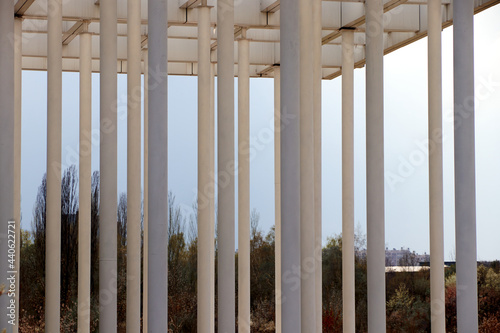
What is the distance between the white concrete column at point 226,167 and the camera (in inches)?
501

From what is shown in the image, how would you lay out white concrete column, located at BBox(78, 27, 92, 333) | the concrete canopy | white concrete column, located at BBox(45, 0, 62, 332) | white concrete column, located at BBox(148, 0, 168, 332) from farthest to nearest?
the concrete canopy → white concrete column, located at BBox(78, 27, 92, 333) → white concrete column, located at BBox(45, 0, 62, 332) → white concrete column, located at BBox(148, 0, 168, 332)

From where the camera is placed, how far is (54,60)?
17438 millimetres

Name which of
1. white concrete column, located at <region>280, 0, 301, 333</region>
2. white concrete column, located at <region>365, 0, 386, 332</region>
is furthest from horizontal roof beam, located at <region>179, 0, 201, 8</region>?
white concrete column, located at <region>280, 0, 301, 333</region>

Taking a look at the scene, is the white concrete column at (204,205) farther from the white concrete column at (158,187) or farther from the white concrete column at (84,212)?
the white concrete column at (158,187)

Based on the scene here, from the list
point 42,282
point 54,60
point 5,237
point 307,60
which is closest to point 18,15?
point 54,60

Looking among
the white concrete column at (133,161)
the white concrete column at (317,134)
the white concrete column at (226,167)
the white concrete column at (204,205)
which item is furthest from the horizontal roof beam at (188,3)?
the white concrete column at (226,167)

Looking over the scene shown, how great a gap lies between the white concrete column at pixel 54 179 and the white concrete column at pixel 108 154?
321 centimetres

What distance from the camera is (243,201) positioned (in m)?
19.4

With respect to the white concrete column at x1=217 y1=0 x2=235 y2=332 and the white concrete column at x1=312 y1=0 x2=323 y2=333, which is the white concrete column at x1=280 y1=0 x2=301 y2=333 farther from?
the white concrete column at x1=312 y1=0 x2=323 y2=333

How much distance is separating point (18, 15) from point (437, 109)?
39.7ft

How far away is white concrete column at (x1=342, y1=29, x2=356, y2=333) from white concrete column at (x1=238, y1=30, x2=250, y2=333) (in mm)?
3017

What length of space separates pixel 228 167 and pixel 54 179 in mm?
5976

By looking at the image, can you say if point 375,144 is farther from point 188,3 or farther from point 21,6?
point 21,6

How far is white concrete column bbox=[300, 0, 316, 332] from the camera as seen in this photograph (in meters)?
12.8
